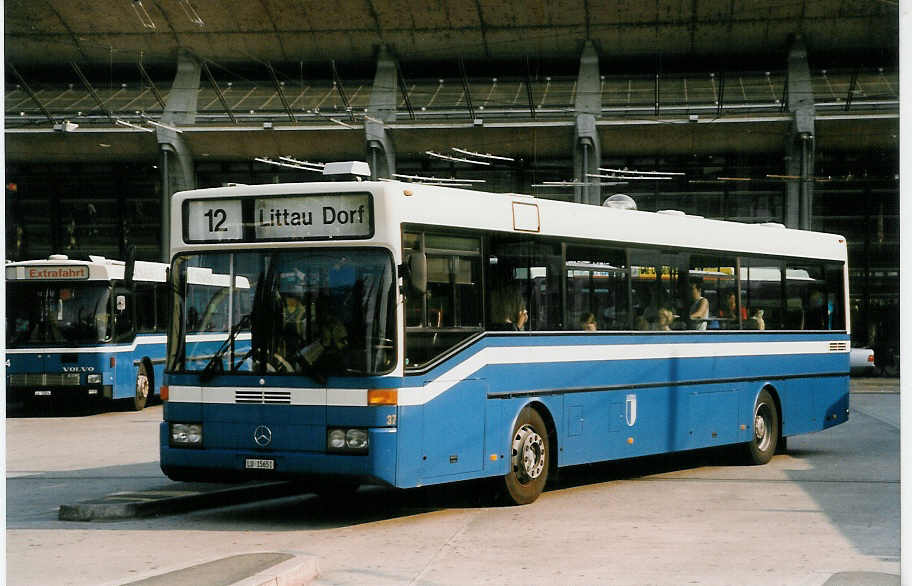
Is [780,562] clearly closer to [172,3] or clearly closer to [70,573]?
[70,573]

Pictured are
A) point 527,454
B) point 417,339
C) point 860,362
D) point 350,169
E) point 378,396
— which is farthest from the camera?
point 860,362

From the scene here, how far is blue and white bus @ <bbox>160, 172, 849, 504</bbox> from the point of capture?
34.4ft

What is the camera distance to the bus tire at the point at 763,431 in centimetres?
1562

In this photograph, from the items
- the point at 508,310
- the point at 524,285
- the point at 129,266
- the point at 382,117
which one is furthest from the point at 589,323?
the point at 382,117

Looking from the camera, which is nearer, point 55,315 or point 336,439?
point 336,439

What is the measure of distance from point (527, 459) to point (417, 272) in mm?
2308

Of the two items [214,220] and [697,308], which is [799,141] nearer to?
[697,308]

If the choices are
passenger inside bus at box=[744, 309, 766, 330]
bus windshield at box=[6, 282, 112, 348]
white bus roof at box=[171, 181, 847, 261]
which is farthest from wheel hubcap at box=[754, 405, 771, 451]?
bus windshield at box=[6, 282, 112, 348]

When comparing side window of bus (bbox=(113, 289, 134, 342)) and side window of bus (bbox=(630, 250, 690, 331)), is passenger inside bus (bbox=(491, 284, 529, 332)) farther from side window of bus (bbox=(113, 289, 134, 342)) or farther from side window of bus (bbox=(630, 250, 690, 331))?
side window of bus (bbox=(113, 289, 134, 342))

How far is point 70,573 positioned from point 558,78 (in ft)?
116

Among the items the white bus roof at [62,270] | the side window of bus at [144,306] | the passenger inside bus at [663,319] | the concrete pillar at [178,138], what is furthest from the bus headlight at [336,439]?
the concrete pillar at [178,138]

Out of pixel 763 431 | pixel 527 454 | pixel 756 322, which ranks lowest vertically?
pixel 763 431

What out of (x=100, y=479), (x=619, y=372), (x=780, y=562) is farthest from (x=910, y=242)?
(x=100, y=479)

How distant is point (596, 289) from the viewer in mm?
12977
